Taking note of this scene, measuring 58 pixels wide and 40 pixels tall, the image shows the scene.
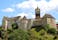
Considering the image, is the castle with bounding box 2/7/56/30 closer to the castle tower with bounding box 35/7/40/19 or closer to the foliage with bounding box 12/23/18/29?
the foliage with bounding box 12/23/18/29

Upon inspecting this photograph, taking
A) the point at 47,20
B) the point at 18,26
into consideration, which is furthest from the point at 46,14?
the point at 18,26

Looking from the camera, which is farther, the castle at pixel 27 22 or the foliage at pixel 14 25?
the castle at pixel 27 22

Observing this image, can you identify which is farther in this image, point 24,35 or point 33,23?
point 33,23

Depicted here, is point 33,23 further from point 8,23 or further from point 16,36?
point 16,36

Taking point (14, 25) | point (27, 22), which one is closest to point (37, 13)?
point (27, 22)

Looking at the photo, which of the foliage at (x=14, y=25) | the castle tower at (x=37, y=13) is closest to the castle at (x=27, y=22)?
the foliage at (x=14, y=25)

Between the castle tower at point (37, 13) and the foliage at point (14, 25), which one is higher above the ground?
the castle tower at point (37, 13)

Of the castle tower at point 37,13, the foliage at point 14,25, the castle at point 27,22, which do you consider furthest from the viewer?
the castle tower at point 37,13

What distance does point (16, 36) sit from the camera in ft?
130

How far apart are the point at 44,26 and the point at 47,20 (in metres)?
3.72

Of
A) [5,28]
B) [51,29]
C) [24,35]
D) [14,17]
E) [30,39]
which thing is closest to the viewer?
[30,39]

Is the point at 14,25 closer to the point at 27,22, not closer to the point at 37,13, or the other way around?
the point at 27,22

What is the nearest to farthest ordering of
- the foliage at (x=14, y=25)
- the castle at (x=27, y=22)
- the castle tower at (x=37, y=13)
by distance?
1. the foliage at (x=14, y=25)
2. the castle at (x=27, y=22)
3. the castle tower at (x=37, y=13)

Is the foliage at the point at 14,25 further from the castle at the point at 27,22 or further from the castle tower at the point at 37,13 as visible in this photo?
the castle tower at the point at 37,13
